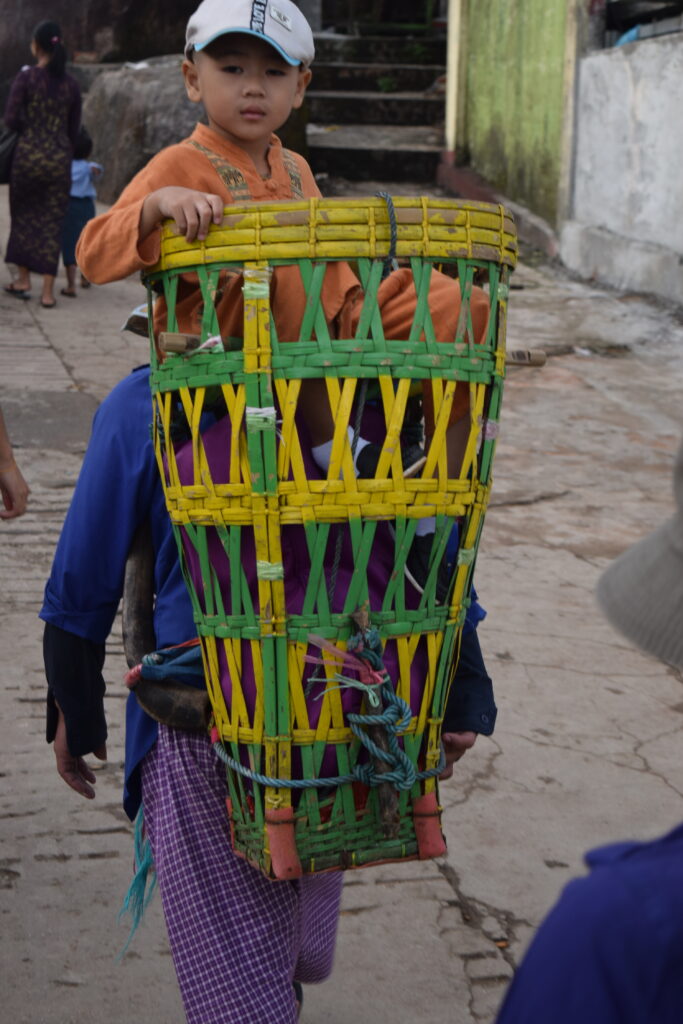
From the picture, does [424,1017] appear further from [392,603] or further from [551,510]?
[551,510]

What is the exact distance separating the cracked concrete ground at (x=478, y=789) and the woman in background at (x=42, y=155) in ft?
8.97

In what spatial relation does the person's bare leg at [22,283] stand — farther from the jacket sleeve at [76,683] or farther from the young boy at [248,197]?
the jacket sleeve at [76,683]

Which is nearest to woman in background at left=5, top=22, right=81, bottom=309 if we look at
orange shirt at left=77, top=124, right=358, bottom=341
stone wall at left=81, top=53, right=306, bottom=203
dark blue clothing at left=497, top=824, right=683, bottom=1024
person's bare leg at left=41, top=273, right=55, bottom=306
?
person's bare leg at left=41, top=273, right=55, bottom=306

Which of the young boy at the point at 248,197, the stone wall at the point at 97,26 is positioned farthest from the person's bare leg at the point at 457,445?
→ the stone wall at the point at 97,26

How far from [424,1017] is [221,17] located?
1.65 metres

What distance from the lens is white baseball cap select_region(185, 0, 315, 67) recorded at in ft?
5.82

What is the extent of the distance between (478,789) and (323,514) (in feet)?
5.58

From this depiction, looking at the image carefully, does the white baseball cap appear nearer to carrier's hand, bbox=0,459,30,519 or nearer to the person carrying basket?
the person carrying basket

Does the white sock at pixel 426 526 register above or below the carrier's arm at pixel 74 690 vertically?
above

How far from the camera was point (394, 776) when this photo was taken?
1.50m

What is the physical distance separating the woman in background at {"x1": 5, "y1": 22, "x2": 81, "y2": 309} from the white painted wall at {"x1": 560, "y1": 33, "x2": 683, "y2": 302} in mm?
3648

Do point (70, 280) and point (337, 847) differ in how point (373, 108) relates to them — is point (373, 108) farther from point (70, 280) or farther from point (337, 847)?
point (337, 847)

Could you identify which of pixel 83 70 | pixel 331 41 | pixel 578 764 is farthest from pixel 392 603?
pixel 83 70

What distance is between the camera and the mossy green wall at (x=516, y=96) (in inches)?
401
